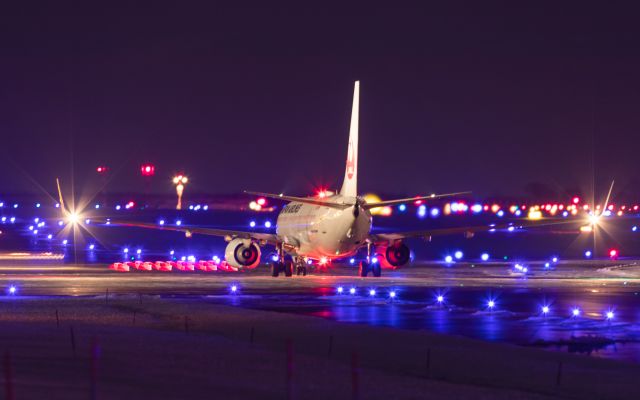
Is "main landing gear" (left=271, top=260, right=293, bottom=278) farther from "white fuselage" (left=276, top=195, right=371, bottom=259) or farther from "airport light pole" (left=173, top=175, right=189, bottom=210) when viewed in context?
"airport light pole" (left=173, top=175, right=189, bottom=210)

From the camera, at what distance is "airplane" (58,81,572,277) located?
5750 cm

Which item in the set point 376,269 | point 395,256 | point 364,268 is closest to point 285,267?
point 364,268

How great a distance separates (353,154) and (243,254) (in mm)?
9668

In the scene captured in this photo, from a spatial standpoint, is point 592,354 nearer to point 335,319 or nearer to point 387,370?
point 387,370

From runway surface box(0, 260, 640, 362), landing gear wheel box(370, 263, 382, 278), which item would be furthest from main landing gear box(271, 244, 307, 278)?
landing gear wheel box(370, 263, 382, 278)

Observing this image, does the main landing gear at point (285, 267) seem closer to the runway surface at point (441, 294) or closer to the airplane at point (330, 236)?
the airplane at point (330, 236)

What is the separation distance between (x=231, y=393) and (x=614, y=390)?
768 centimetres

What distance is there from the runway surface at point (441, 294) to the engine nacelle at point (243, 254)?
74.5 inches

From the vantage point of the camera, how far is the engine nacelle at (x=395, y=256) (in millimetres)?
65375

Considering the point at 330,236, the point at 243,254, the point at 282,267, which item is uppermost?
the point at 330,236

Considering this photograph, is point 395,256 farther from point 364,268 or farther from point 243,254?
point 243,254

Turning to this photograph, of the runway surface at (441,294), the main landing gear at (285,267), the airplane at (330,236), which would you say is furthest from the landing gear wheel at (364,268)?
the main landing gear at (285,267)

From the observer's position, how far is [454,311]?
3816 cm

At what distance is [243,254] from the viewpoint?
2539 inches
